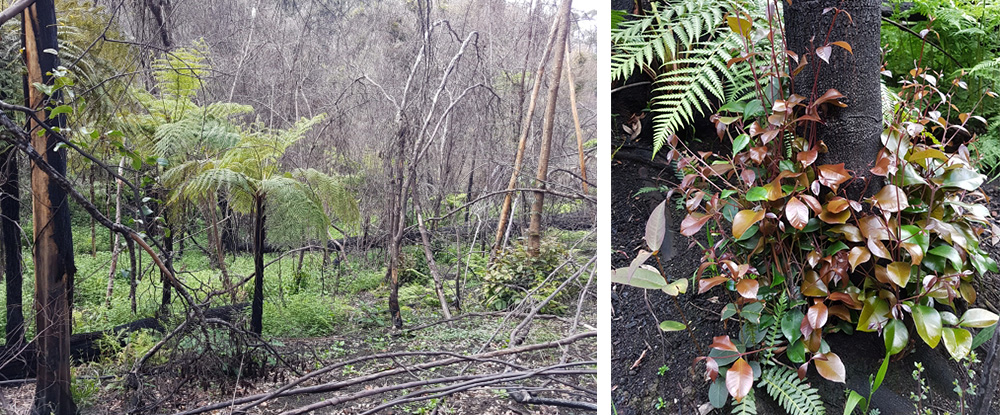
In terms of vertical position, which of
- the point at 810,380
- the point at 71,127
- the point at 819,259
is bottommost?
the point at 810,380

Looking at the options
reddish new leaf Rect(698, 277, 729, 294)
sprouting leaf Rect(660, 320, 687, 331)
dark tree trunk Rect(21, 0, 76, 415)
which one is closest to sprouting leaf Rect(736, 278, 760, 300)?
reddish new leaf Rect(698, 277, 729, 294)

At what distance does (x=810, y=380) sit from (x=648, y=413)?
28 cm

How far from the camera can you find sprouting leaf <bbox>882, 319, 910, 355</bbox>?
2.65 feet

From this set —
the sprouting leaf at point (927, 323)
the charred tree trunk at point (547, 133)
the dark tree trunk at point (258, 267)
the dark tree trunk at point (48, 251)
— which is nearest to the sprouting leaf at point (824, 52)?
the sprouting leaf at point (927, 323)

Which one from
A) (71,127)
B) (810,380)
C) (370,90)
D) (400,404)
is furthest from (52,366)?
(810,380)

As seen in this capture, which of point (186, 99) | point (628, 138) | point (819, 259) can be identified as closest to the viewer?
point (819, 259)

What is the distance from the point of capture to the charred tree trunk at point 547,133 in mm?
1186

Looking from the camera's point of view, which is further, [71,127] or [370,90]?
[370,90]

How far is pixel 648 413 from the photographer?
1.01 metres

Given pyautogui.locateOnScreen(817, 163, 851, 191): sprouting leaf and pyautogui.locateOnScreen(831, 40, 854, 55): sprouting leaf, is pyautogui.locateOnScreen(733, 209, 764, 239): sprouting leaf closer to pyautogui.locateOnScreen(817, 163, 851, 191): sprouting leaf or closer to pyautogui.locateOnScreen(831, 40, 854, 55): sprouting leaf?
pyautogui.locateOnScreen(817, 163, 851, 191): sprouting leaf

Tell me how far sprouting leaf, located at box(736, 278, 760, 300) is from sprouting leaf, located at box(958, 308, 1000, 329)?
0.98ft

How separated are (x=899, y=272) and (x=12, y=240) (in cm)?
141

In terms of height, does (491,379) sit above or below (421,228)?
below

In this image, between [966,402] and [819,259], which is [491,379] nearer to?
[819,259]
